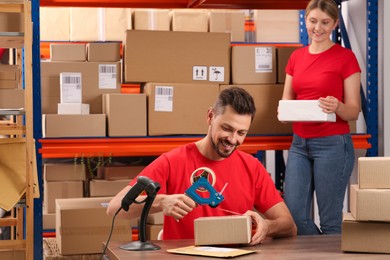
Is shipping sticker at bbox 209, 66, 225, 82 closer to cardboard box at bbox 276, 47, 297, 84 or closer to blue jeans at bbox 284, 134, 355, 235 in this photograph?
cardboard box at bbox 276, 47, 297, 84

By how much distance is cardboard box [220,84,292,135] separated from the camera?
15.1 ft

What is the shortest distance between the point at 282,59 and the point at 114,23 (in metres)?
1.84

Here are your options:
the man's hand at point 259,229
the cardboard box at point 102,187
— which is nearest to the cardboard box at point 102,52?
the cardboard box at point 102,187

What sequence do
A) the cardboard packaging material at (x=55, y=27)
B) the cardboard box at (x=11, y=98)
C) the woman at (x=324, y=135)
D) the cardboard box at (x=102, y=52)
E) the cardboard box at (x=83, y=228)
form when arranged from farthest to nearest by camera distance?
1. the cardboard packaging material at (x=55, y=27)
2. the cardboard box at (x=102, y=52)
3. the cardboard box at (x=83, y=228)
4. the woman at (x=324, y=135)
5. the cardboard box at (x=11, y=98)

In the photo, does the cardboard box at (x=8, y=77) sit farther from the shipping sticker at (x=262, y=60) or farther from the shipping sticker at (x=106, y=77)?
the shipping sticker at (x=262, y=60)

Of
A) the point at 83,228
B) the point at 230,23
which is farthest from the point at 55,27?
the point at 83,228

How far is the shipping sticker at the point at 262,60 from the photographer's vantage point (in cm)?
462

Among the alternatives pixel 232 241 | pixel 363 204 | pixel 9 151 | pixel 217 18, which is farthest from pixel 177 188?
pixel 217 18

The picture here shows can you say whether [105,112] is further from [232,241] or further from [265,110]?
[232,241]

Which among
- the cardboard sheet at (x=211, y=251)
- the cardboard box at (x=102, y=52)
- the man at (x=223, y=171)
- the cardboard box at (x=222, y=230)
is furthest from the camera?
the cardboard box at (x=102, y=52)

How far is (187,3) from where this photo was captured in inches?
197

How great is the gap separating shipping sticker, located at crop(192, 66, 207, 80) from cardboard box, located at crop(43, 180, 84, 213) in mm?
1069

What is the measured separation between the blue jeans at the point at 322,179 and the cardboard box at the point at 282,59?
59cm

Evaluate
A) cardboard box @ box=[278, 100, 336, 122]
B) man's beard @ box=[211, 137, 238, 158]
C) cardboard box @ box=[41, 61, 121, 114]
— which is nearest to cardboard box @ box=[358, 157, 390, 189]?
man's beard @ box=[211, 137, 238, 158]
